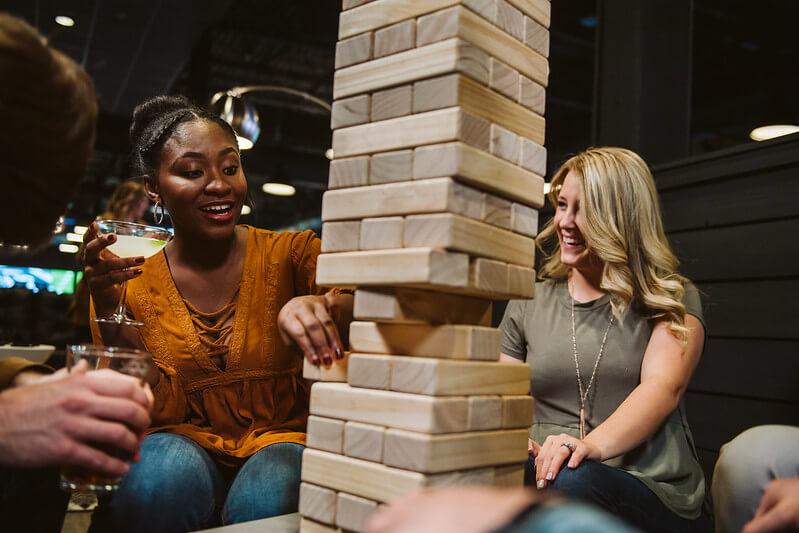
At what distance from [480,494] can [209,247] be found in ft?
4.80

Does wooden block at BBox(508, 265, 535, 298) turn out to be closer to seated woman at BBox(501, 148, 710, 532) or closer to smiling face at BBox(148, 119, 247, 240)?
seated woman at BBox(501, 148, 710, 532)

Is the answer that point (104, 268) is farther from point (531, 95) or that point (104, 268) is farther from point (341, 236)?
point (531, 95)

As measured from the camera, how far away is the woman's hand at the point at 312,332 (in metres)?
1.16

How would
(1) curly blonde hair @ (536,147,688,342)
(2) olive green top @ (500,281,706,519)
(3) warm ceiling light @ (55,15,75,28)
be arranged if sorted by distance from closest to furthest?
(2) olive green top @ (500,281,706,519) → (1) curly blonde hair @ (536,147,688,342) → (3) warm ceiling light @ (55,15,75,28)

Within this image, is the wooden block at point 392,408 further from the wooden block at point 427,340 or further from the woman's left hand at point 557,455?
the woman's left hand at point 557,455

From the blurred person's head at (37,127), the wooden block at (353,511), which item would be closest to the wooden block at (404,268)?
the wooden block at (353,511)

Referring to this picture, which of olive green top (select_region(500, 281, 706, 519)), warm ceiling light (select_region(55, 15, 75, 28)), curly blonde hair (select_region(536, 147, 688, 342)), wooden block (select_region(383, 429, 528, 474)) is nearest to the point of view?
wooden block (select_region(383, 429, 528, 474))

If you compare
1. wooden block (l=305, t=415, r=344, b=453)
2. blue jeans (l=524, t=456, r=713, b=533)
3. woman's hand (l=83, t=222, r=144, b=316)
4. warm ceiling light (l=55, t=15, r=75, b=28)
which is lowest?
blue jeans (l=524, t=456, r=713, b=533)

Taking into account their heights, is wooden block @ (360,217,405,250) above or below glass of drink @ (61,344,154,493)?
above

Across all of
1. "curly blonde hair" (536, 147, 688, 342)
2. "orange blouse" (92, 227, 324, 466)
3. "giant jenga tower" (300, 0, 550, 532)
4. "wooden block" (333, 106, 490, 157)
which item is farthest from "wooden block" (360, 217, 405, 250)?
"curly blonde hair" (536, 147, 688, 342)

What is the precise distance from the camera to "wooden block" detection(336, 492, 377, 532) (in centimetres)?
100

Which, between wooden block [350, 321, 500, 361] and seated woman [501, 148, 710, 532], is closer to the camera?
wooden block [350, 321, 500, 361]

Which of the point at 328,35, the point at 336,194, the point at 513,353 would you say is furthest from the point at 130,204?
the point at 328,35

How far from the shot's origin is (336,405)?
1090 millimetres
